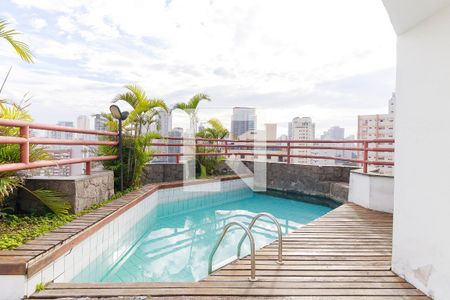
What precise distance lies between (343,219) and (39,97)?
14.3ft

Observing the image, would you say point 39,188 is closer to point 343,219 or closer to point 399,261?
point 399,261

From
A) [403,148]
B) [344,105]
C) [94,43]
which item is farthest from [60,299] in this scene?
[344,105]

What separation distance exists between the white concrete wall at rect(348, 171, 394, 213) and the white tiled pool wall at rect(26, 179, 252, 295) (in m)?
3.07

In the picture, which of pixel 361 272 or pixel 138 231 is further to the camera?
pixel 138 231

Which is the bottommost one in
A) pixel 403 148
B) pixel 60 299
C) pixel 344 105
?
pixel 60 299

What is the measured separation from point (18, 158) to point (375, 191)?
5.03m

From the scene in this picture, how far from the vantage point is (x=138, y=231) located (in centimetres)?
405

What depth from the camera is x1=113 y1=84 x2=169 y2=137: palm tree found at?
4.93m

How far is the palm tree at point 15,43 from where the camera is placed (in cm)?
250

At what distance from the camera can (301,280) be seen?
197 centimetres

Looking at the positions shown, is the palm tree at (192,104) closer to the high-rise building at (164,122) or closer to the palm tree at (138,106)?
the high-rise building at (164,122)

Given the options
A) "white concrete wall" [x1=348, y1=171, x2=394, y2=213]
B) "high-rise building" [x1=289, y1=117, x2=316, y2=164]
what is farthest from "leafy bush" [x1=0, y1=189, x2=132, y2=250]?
"high-rise building" [x1=289, y1=117, x2=316, y2=164]

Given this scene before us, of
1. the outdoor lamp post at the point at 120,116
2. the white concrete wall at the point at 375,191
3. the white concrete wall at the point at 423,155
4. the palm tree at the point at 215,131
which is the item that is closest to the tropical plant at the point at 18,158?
the outdoor lamp post at the point at 120,116

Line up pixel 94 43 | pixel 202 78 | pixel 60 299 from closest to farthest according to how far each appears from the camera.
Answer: pixel 60 299, pixel 94 43, pixel 202 78
